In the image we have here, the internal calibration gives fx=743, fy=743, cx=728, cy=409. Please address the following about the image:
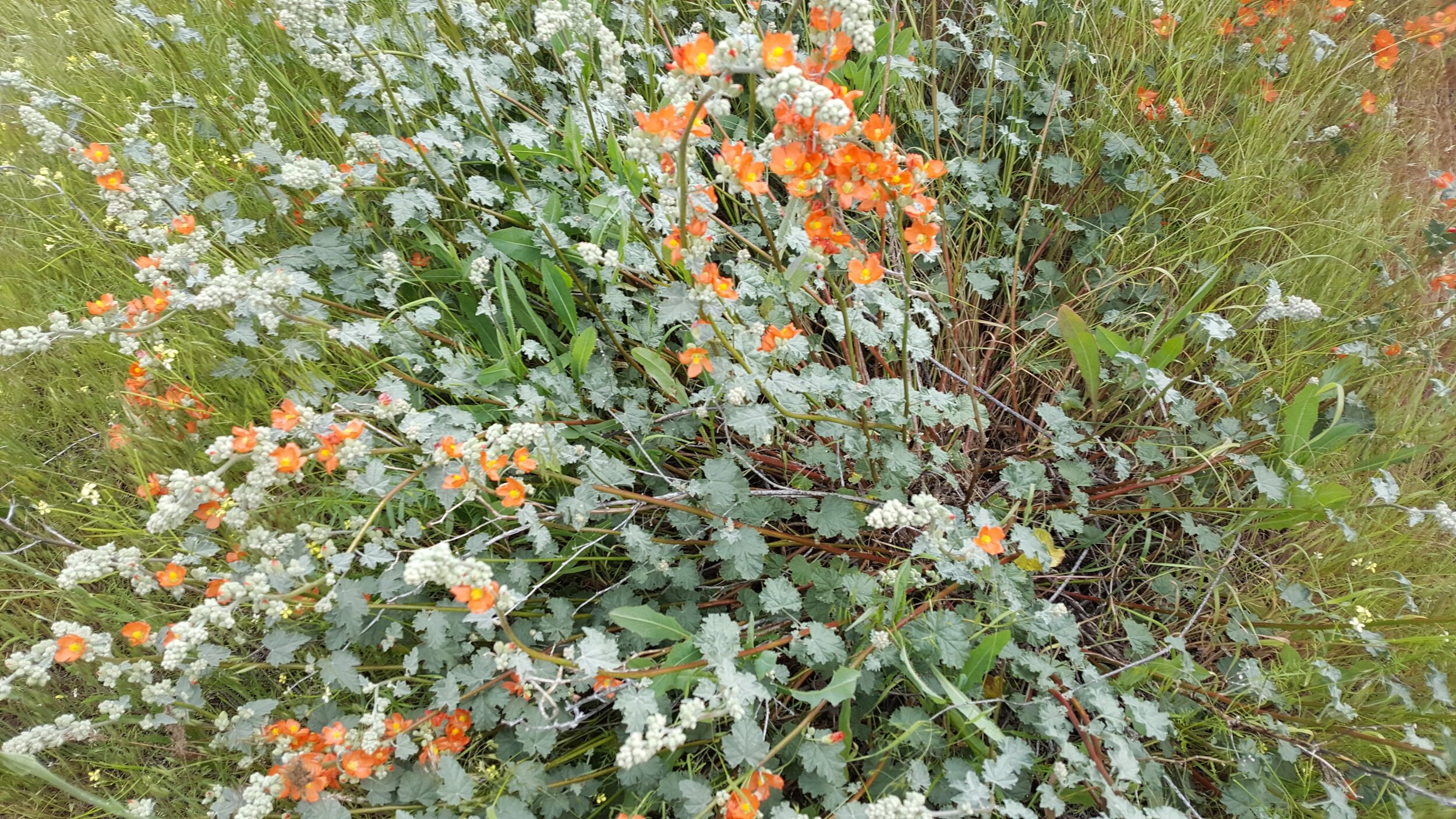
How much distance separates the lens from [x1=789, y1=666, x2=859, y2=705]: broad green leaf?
153 centimetres

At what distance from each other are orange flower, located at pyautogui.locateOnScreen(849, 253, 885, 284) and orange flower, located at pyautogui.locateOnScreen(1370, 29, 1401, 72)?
2364 mm

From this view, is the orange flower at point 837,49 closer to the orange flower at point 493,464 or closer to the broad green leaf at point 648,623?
the orange flower at point 493,464

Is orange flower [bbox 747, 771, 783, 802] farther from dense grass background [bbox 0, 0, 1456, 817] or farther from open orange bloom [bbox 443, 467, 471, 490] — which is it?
dense grass background [bbox 0, 0, 1456, 817]

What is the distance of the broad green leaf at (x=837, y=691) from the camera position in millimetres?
1533

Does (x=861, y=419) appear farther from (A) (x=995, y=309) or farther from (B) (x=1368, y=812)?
(B) (x=1368, y=812)

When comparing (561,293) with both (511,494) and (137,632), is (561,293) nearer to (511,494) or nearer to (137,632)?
(511,494)

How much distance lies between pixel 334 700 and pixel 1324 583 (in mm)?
2804

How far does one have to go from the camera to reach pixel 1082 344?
205 centimetres

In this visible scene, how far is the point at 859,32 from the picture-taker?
1255 millimetres

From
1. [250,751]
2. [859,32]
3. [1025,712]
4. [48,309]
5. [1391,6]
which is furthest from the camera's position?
[1391,6]

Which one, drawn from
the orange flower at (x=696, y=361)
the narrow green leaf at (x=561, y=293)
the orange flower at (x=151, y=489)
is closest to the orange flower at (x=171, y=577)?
the orange flower at (x=151, y=489)

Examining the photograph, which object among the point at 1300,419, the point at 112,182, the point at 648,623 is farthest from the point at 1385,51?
the point at 112,182

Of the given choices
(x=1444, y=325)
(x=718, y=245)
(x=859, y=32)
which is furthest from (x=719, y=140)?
(x=1444, y=325)

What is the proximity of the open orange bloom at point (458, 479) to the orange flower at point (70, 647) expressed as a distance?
948mm
